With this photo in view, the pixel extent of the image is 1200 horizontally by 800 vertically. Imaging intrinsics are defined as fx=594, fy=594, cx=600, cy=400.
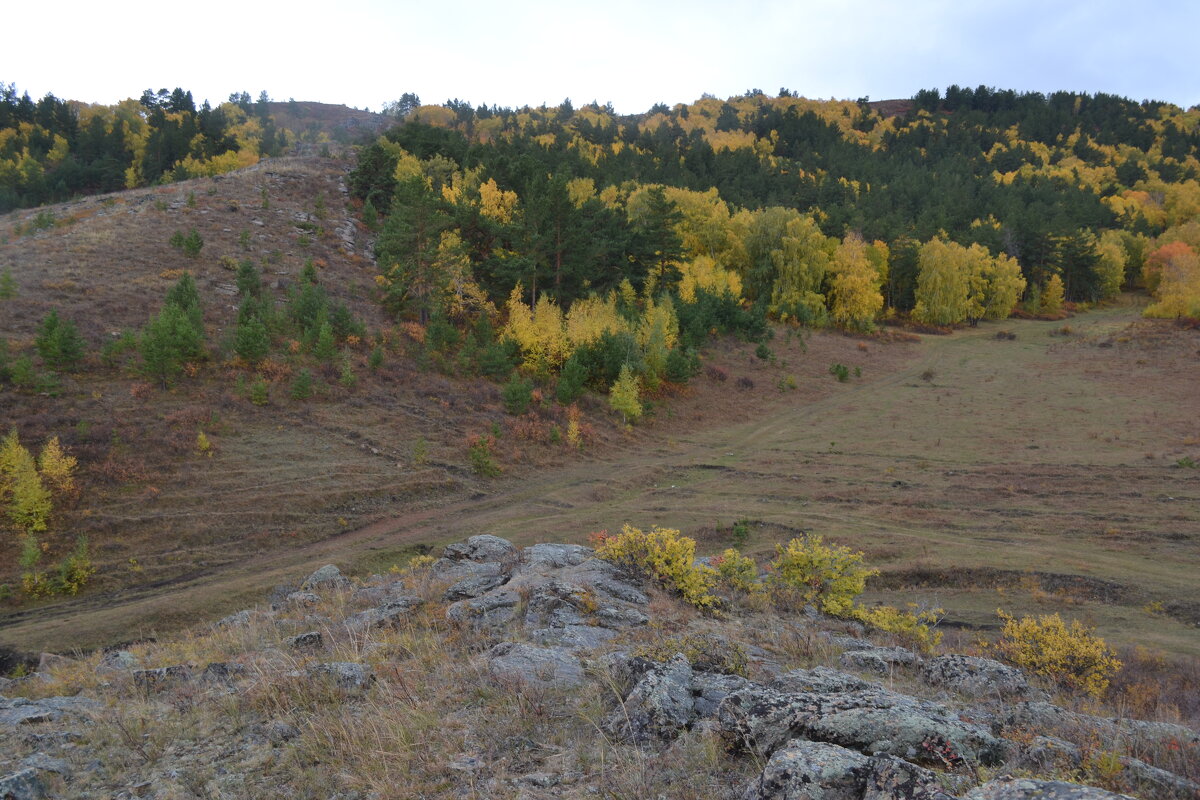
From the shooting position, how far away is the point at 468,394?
31.4 meters

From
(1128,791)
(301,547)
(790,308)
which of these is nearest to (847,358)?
(790,308)

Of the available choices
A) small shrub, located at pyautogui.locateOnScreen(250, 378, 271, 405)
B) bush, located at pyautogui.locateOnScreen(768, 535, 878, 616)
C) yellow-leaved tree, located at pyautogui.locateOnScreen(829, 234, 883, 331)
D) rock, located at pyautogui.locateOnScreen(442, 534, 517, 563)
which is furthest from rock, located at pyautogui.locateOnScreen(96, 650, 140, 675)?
yellow-leaved tree, located at pyautogui.locateOnScreen(829, 234, 883, 331)

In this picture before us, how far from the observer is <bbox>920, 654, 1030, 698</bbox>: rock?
6852 mm

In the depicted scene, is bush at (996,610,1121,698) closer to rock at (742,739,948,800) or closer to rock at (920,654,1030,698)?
rock at (920,654,1030,698)

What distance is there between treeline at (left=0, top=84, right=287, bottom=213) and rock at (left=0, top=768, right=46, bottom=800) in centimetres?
7803

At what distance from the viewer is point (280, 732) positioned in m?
5.26

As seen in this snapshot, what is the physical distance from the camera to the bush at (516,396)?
30281mm

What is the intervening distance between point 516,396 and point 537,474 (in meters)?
4.63

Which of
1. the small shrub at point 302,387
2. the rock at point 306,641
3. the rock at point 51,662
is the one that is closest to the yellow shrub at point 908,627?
the rock at point 306,641

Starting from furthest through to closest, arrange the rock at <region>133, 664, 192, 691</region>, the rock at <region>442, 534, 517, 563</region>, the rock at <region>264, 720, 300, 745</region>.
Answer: the rock at <region>442, 534, 517, 563</region> < the rock at <region>133, 664, 192, 691</region> < the rock at <region>264, 720, 300, 745</region>

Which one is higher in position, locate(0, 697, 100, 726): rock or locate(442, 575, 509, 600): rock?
locate(0, 697, 100, 726): rock

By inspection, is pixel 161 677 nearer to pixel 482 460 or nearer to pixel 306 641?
pixel 306 641

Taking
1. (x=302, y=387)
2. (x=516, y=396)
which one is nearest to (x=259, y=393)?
(x=302, y=387)

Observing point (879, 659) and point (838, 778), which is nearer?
point (838, 778)
